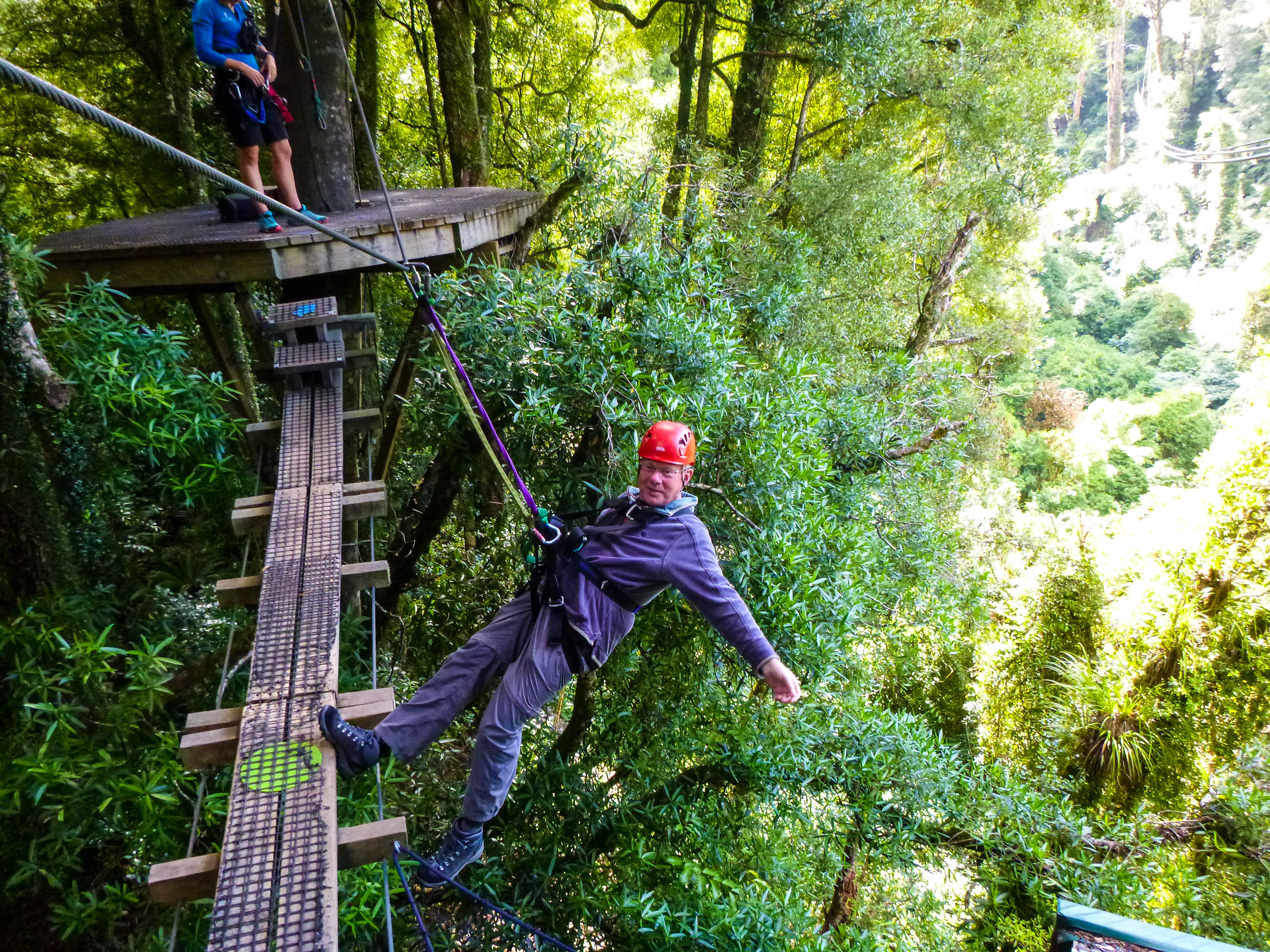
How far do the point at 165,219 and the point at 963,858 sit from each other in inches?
264

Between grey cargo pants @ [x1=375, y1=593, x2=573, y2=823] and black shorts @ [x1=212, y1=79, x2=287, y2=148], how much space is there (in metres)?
3.11

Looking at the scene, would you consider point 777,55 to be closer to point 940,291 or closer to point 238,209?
point 940,291

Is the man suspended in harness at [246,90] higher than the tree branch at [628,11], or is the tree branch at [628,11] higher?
the tree branch at [628,11]

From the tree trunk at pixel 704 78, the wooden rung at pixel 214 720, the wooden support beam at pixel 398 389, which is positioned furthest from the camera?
the tree trunk at pixel 704 78

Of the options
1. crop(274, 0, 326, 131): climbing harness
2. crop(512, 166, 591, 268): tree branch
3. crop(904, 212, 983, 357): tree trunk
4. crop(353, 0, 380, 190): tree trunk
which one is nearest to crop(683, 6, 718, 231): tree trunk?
crop(512, 166, 591, 268): tree branch

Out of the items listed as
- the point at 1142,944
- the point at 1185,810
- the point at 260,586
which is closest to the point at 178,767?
the point at 260,586

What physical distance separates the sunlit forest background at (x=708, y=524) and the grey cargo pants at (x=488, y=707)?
697mm

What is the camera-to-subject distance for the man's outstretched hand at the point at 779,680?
2.37 m

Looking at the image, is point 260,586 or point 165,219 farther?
point 165,219

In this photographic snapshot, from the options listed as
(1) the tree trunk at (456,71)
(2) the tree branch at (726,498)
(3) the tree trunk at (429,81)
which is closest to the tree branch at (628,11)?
(3) the tree trunk at (429,81)

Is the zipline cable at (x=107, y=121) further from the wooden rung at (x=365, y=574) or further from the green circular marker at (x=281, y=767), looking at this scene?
the green circular marker at (x=281, y=767)

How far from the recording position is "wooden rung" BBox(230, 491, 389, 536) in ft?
9.89

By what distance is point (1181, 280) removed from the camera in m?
30.4

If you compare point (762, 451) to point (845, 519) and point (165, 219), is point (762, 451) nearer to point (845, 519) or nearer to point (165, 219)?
point (845, 519)
